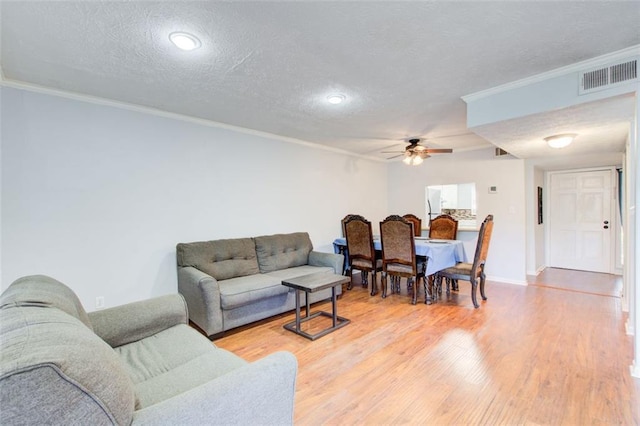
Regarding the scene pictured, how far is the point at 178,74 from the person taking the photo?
2406 millimetres

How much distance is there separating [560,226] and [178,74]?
23.2 feet

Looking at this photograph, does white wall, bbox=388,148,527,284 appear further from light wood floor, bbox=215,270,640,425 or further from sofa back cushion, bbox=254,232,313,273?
sofa back cushion, bbox=254,232,313,273

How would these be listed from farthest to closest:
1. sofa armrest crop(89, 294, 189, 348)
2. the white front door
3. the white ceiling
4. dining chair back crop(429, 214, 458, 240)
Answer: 1. the white front door
2. dining chair back crop(429, 214, 458, 240)
3. sofa armrest crop(89, 294, 189, 348)
4. the white ceiling

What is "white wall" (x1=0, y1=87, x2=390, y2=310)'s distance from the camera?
2576 millimetres

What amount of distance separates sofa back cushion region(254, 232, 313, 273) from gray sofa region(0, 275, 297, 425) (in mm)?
2096

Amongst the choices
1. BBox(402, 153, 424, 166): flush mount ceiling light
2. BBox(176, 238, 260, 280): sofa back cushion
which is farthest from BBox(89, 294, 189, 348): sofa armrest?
BBox(402, 153, 424, 166): flush mount ceiling light

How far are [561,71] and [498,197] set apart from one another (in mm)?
3053

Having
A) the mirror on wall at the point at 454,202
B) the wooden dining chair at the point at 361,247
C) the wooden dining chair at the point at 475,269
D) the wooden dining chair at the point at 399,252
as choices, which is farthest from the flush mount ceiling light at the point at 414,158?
the mirror on wall at the point at 454,202

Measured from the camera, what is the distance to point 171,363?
1634mm

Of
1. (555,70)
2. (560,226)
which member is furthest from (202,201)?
(560,226)

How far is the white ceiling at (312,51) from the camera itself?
5.46 feet

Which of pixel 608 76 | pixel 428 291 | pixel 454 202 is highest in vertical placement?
pixel 608 76

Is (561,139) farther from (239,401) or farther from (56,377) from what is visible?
(56,377)

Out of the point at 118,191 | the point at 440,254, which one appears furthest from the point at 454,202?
the point at 118,191
